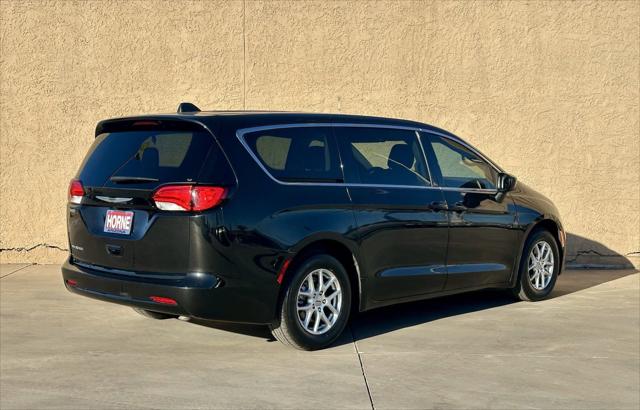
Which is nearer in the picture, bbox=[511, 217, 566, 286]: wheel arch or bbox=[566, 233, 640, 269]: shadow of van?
bbox=[511, 217, 566, 286]: wheel arch

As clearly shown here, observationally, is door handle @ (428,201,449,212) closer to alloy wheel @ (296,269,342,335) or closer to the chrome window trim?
the chrome window trim

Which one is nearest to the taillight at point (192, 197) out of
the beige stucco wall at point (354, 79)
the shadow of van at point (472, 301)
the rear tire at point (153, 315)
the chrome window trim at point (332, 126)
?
the chrome window trim at point (332, 126)

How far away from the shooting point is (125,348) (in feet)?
21.4

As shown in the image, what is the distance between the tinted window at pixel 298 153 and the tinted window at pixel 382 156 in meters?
0.14

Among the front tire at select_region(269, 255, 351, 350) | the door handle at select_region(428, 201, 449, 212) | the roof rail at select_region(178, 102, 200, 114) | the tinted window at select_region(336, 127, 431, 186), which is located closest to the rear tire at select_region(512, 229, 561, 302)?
the door handle at select_region(428, 201, 449, 212)

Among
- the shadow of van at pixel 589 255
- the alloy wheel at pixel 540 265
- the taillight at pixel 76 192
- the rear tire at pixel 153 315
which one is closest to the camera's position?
the taillight at pixel 76 192

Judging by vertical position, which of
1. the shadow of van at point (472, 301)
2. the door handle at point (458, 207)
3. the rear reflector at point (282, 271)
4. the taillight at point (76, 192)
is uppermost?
the taillight at point (76, 192)

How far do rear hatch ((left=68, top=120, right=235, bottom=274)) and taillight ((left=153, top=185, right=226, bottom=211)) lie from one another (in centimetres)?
1

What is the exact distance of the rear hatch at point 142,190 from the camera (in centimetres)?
597

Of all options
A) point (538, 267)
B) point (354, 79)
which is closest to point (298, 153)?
point (538, 267)

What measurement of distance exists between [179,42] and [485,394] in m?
6.75

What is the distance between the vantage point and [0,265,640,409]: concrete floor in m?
5.30

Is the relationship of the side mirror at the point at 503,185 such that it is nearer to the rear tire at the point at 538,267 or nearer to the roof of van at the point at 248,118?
the rear tire at the point at 538,267

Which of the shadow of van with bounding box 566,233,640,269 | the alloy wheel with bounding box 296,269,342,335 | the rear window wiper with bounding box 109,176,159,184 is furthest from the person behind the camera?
the shadow of van with bounding box 566,233,640,269
